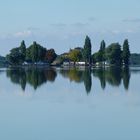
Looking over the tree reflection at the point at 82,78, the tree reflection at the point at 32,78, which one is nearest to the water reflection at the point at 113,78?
the tree reflection at the point at 82,78

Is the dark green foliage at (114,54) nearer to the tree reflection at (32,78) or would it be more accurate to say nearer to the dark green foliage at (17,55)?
the dark green foliage at (17,55)

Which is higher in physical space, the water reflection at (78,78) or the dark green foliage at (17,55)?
Result: the dark green foliage at (17,55)

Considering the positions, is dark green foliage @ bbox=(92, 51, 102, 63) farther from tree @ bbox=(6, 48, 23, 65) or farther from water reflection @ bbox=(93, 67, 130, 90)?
water reflection @ bbox=(93, 67, 130, 90)

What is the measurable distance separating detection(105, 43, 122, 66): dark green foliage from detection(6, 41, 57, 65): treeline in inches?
563

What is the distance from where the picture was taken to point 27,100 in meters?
22.8

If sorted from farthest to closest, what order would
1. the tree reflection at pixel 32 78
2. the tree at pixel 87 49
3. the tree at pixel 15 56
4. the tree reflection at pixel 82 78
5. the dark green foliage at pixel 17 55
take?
the tree at pixel 15 56
the dark green foliage at pixel 17 55
the tree at pixel 87 49
the tree reflection at pixel 32 78
the tree reflection at pixel 82 78

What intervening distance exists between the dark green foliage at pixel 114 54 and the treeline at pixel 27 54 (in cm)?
1429

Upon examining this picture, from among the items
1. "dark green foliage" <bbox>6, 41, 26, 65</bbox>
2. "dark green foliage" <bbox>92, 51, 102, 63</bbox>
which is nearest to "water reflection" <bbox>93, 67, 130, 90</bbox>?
"dark green foliage" <bbox>92, 51, 102, 63</bbox>

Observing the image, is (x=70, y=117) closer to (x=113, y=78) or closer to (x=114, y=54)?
(x=113, y=78)

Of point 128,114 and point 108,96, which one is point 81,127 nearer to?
point 128,114

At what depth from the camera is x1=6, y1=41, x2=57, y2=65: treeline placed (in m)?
110

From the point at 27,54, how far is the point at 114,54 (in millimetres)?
17913

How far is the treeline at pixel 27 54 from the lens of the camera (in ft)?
362

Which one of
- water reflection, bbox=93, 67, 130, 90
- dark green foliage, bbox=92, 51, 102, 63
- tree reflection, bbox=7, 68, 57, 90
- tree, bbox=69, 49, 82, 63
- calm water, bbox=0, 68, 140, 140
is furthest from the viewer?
tree, bbox=69, 49, 82, 63
